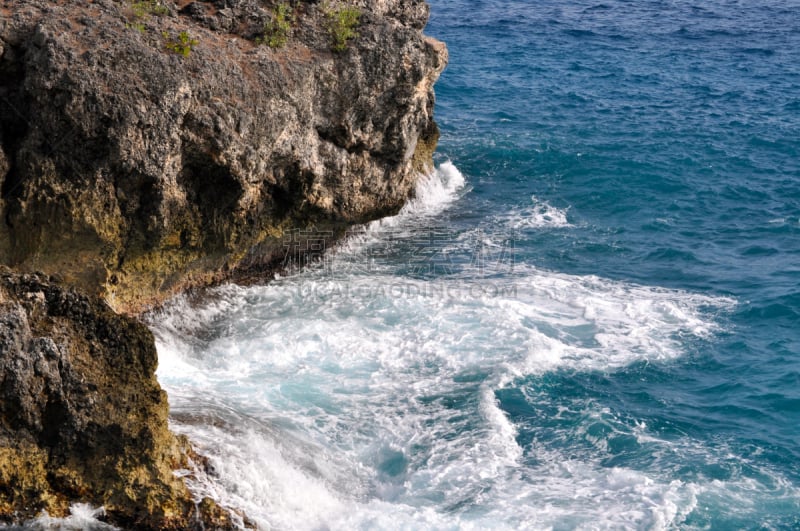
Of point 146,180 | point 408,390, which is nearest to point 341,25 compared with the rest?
point 146,180

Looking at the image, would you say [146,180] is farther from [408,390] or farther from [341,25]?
[408,390]

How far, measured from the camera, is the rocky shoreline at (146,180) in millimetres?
10438

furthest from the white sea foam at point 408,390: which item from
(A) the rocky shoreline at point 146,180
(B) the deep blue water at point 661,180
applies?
(A) the rocky shoreline at point 146,180

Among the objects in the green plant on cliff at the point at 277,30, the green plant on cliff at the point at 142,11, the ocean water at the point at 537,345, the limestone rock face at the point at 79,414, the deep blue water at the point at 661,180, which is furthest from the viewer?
the green plant on cliff at the point at 277,30

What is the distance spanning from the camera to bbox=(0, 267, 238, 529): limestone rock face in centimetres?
1015

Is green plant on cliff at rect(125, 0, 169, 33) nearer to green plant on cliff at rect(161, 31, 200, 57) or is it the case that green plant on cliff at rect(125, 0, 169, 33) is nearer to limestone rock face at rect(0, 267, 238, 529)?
green plant on cliff at rect(161, 31, 200, 57)

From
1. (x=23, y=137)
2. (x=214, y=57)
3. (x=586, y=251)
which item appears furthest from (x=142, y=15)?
(x=586, y=251)

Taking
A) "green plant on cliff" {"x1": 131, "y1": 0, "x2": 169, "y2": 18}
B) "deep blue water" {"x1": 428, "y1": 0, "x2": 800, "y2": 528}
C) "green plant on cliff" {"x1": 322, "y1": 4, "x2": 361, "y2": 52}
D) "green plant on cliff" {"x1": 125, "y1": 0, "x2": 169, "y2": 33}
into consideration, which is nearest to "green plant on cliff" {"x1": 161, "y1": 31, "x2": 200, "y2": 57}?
"green plant on cliff" {"x1": 125, "y1": 0, "x2": 169, "y2": 33}

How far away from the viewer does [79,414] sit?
408 inches

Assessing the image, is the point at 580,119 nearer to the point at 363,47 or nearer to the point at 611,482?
the point at 363,47

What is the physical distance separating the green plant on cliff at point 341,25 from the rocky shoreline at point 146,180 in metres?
0.12

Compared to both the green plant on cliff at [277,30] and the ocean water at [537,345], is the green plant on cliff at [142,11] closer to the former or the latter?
the green plant on cliff at [277,30]

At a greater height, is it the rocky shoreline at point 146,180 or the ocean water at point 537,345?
the rocky shoreline at point 146,180

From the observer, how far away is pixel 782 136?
25938 millimetres
